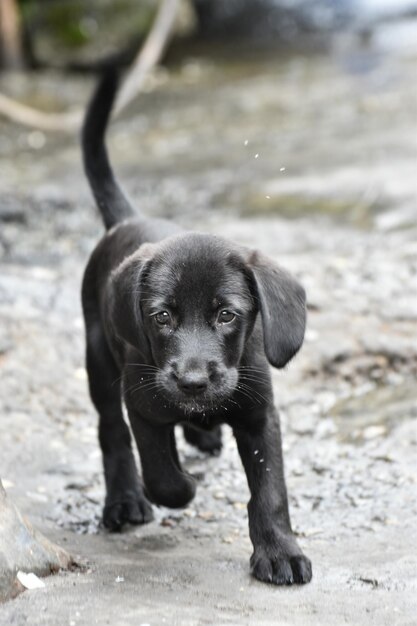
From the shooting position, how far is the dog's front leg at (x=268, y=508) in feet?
14.1

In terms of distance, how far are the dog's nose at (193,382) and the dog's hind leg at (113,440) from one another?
1200 millimetres

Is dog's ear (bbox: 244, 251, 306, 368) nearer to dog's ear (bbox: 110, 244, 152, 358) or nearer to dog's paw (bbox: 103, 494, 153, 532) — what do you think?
dog's ear (bbox: 110, 244, 152, 358)

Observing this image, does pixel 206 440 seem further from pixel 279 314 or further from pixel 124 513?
pixel 279 314

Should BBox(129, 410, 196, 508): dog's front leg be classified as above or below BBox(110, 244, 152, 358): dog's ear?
below

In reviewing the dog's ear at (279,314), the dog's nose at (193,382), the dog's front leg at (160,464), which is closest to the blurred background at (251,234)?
the dog's front leg at (160,464)

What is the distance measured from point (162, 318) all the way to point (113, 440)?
3.94 ft

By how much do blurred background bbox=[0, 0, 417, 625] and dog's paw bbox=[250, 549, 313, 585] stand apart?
3.8 inches

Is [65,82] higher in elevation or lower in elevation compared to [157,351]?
lower

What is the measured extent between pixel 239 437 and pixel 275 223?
17.1 ft

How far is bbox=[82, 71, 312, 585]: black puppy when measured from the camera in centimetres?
420

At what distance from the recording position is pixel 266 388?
455 centimetres

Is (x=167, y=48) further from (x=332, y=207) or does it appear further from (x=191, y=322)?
(x=191, y=322)

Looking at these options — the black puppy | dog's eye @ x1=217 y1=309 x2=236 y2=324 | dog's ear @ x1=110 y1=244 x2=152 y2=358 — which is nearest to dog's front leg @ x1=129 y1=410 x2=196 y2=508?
the black puppy

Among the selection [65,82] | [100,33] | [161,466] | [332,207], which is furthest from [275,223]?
[100,33]
